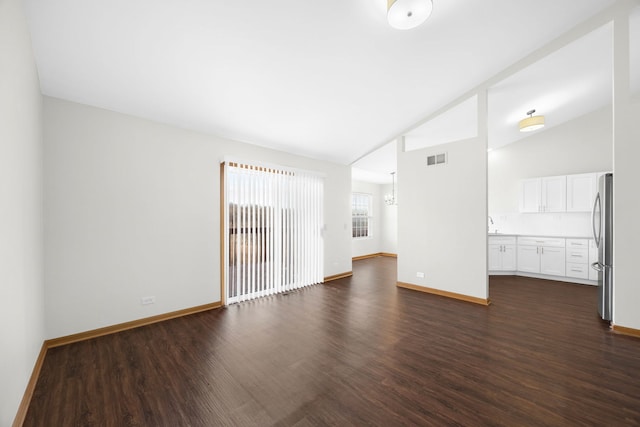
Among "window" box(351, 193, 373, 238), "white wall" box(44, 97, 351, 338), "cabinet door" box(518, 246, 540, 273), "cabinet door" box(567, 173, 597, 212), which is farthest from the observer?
"window" box(351, 193, 373, 238)

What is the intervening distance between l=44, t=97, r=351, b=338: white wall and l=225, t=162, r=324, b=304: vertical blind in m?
0.28

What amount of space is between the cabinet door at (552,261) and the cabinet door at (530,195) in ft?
3.26

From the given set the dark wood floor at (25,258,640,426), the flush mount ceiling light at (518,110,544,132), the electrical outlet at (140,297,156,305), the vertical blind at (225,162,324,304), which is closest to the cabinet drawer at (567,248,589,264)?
the dark wood floor at (25,258,640,426)

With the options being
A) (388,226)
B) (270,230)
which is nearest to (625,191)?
(270,230)

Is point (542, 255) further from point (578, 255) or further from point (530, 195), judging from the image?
point (530, 195)

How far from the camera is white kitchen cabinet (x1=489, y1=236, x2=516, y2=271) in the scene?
5.74 meters

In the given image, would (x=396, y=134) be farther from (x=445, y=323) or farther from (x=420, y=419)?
(x=420, y=419)

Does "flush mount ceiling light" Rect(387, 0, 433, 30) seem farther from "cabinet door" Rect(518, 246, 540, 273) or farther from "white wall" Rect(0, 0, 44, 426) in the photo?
"cabinet door" Rect(518, 246, 540, 273)

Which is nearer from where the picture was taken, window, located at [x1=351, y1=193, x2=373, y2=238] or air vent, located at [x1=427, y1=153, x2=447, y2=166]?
air vent, located at [x1=427, y1=153, x2=447, y2=166]

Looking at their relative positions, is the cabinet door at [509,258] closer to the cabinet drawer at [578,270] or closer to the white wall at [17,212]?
the cabinet drawer at [578,270]

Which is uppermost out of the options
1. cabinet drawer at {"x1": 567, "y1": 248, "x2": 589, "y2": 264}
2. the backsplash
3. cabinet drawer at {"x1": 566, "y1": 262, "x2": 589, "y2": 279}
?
the backsplash

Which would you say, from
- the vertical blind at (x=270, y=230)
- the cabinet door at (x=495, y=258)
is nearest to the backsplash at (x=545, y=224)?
the cabinet door at (x=495, y=258)

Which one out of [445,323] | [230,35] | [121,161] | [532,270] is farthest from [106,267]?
[532,270]

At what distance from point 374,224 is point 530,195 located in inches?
179
